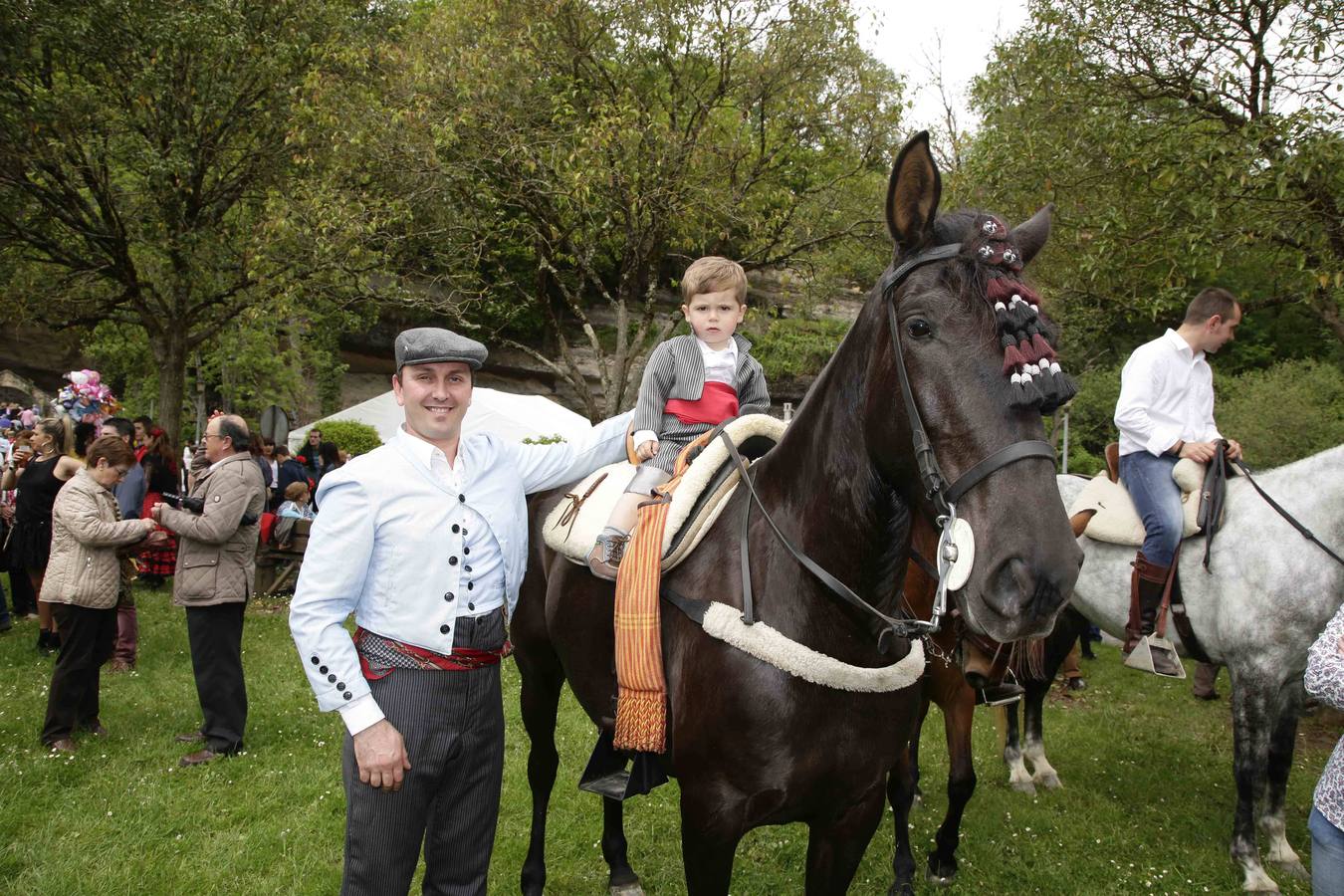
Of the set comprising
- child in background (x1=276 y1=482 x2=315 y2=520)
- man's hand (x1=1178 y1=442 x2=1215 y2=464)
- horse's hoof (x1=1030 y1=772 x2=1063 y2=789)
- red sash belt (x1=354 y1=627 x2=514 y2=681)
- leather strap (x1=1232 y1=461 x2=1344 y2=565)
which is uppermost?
man's hand (x1=1178 y1=442 x2=1215 y2=464)

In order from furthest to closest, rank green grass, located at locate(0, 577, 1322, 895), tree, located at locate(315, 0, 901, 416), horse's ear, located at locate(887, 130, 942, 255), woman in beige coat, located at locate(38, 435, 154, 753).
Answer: tree, located at locate(315, 0, 901, 416), woman in beige coat, located at locate(38, 435, 154, 753), green grass, located at locate(0, 577, 1322, 895), horse's ear, located at locate(887, 130, 942, 255)

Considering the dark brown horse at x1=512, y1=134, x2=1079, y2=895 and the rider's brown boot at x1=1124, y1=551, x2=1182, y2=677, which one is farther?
the rider's brown boot at x1=1124, y1=551, x2=1182, y2=677

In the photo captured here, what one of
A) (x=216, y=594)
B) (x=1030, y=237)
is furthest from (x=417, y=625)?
(x=216, y=594)

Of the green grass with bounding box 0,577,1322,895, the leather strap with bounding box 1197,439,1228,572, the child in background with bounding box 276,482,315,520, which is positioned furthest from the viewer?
the child in background with bounding box 276,482,315,520

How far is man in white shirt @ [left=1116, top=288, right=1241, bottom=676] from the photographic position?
16.5 ft

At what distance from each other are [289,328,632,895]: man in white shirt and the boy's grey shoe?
276mm

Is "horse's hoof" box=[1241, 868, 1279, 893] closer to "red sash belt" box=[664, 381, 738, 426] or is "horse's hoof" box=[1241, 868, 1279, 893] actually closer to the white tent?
"red sash belt" box=[664, 381, 738, 426]

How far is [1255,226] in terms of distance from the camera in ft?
22.4

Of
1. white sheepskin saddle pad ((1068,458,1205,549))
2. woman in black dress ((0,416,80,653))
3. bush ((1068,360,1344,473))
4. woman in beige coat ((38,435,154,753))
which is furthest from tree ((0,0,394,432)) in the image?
bush ((1068,360,1344,473))

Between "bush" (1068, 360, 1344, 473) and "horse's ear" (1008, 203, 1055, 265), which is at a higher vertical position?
"horse's ear" (1008, 203, 1055, 265)

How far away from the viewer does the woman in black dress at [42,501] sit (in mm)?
8102

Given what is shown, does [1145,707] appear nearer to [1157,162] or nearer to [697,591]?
[1157,162]

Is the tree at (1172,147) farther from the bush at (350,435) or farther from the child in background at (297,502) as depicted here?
the bush at (350,435)

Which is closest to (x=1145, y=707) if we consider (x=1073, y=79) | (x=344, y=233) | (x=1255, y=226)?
(x=1255, y=226)
